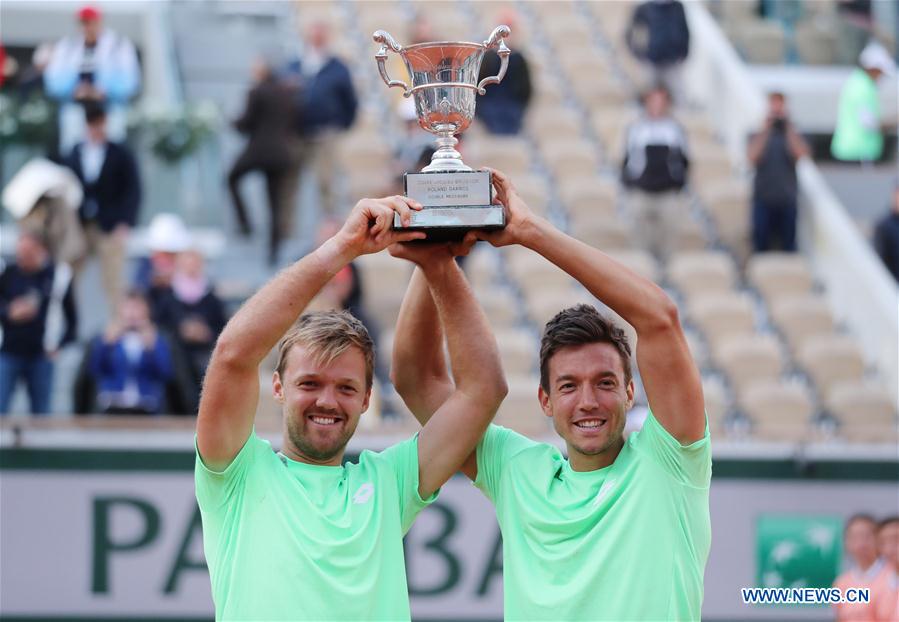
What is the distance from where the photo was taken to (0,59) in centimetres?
1135

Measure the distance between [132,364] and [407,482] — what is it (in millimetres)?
4116

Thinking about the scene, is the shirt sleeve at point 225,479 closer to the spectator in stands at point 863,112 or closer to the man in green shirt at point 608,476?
the man in green shirt at point 608,476

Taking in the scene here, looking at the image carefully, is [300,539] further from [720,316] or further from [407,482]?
[720,316]

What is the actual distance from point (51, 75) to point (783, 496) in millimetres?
5909

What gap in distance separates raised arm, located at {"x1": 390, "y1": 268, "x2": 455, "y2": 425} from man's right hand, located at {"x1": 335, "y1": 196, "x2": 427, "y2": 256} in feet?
1.21

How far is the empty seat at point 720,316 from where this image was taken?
427 inches

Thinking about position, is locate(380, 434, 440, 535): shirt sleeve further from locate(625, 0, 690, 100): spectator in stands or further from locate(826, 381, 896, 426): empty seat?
locate(625, 0, 690, 100): spectator in stands

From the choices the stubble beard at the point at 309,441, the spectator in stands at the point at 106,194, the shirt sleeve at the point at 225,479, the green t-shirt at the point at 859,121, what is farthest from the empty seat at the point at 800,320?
the shirt sleeve at the point at 225,479

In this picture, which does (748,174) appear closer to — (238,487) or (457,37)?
(457,37)

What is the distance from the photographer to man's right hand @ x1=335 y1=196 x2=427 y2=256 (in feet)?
13.4

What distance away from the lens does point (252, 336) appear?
400 cm

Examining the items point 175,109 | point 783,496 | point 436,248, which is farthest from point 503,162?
point 436,248

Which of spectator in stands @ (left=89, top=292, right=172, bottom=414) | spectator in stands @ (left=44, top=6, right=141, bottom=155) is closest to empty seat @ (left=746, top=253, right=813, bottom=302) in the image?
spectator in stands @ (left=44, top=6, right=141, bottom=155)

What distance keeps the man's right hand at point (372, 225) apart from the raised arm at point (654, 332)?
42 centimetres
